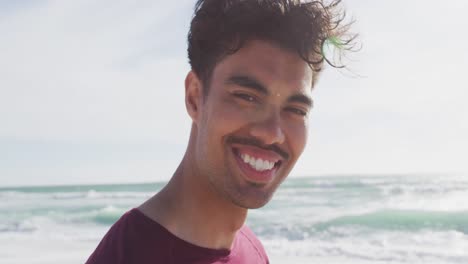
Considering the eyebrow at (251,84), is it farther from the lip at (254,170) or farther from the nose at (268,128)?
the lip at (254,170)

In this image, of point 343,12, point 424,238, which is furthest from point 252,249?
point 424,238

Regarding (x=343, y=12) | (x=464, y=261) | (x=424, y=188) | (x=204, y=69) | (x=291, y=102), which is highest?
(x=424, y=188)

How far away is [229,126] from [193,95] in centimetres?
23

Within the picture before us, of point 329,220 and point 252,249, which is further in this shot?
point 329,220

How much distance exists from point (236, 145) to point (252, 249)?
0.61 meters

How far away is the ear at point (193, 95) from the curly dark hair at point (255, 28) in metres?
0.03

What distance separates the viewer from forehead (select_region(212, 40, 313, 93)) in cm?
194

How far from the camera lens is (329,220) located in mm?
16797

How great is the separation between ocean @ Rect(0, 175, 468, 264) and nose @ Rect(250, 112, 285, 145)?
8.65 m

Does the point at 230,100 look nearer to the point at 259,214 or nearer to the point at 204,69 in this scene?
the point at 204,69

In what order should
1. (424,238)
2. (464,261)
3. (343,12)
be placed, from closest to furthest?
(343,12), (464,261), (424,238)

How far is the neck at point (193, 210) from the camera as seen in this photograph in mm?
2000

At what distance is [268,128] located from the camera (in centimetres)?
194

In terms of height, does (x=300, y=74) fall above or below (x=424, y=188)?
below
